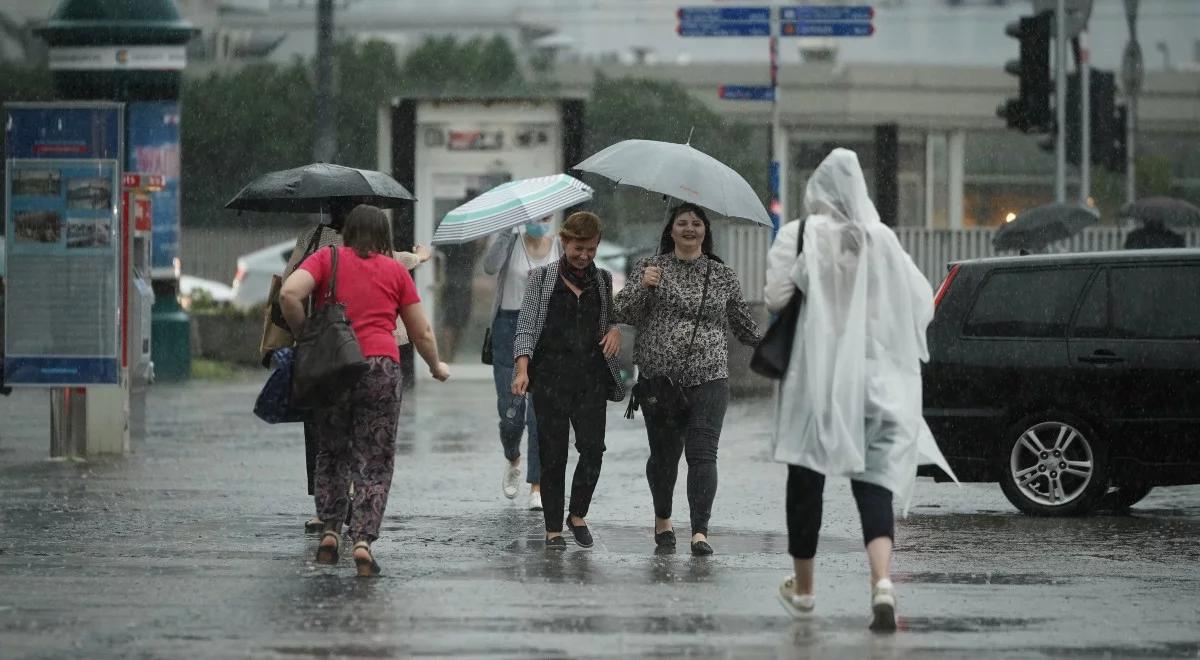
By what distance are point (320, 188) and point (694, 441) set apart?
2227 millimetres

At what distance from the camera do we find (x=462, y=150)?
22.4 meters

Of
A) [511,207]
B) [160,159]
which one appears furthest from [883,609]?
[160,159]

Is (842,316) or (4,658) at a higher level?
(842,316)

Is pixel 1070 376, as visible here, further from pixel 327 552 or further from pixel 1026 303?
pixel 327 552

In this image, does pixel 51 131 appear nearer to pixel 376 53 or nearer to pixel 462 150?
pixel 462 150

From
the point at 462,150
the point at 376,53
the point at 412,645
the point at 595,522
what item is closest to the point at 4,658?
the point at 412,645

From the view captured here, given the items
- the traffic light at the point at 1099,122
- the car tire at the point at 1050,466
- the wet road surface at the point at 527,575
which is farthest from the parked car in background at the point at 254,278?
the car tire at the point at 1050,466

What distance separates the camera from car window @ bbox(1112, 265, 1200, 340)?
1184cm

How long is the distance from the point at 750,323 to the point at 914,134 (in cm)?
1380

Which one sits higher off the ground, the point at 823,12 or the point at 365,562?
the point at 823,12

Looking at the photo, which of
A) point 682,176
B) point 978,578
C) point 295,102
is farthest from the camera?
point 295,102

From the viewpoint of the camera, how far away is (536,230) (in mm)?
12148

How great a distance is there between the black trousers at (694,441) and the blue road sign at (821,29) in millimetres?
12029

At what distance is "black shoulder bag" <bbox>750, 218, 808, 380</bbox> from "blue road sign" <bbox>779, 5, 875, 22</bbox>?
13.6m
